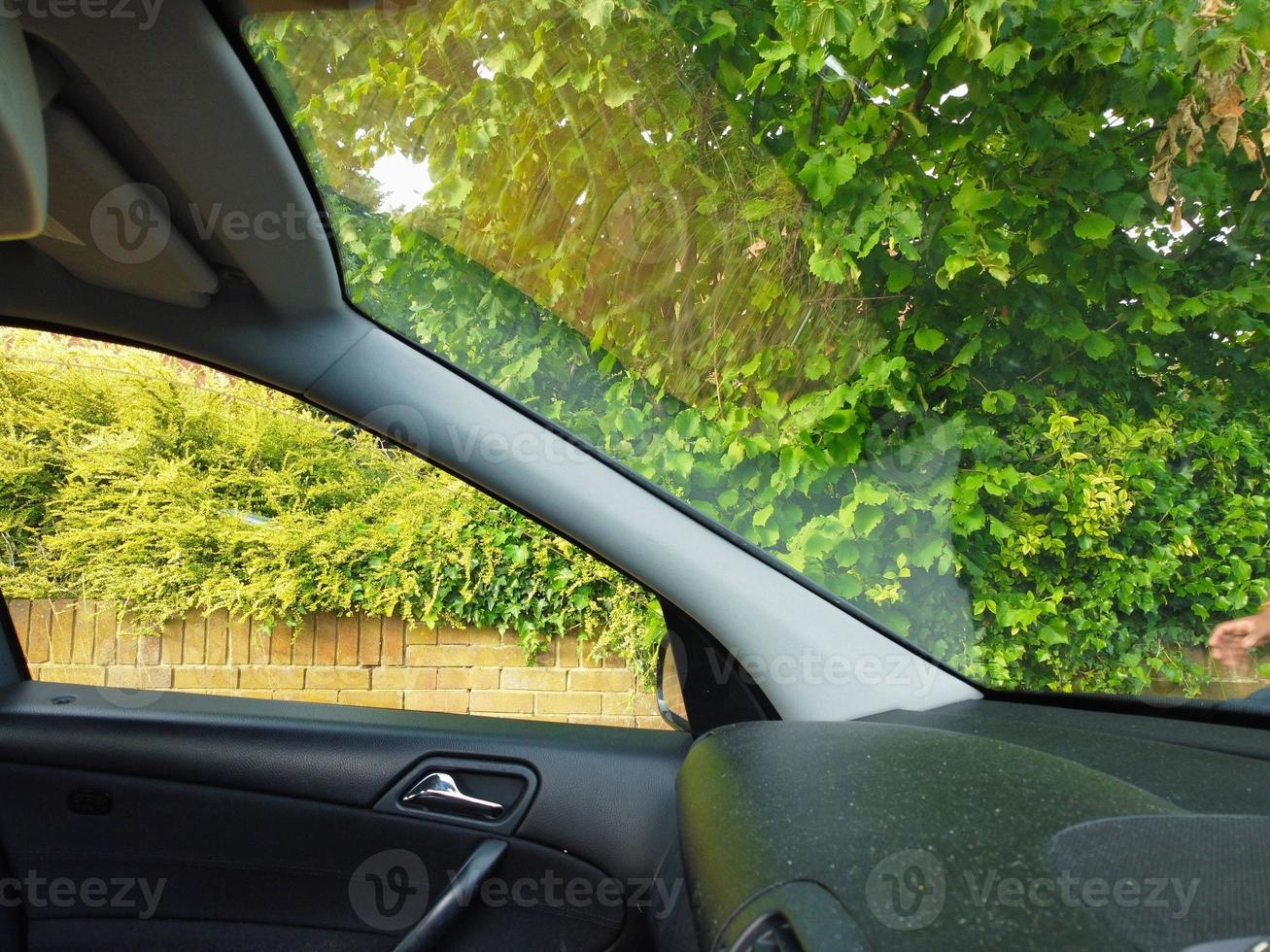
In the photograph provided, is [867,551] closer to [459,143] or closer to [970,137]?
[970,137]

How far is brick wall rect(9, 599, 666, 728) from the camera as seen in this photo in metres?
Answer: 2.94

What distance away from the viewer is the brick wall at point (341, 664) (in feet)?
9.64

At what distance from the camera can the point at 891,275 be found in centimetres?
176

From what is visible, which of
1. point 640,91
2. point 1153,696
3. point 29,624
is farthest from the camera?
point 29,624

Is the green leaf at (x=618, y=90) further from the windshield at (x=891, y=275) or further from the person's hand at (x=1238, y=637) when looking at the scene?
the person's hand at (x=1238, y=637)

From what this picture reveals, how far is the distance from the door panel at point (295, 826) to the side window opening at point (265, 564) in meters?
0.82

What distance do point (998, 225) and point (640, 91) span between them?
0.71 meters

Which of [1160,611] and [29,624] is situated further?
[29,624]

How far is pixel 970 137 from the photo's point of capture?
5.55ft

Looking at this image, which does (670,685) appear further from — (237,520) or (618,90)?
(237,520)

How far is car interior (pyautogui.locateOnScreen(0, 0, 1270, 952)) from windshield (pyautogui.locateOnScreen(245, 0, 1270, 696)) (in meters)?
0.12

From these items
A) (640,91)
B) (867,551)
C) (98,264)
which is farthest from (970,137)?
(98,264)

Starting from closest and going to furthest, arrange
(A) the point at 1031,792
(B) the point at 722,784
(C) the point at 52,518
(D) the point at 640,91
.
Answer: (A) the point at 1031,792 < (B) the point at 722,784 < (D) the point at 640,91 < (C) the point at 52,518

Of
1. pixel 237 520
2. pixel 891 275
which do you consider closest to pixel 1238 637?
pixel 891 275
